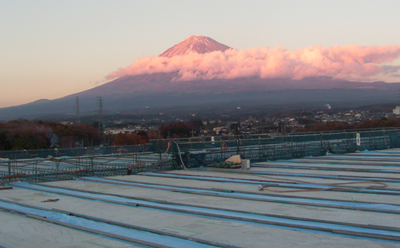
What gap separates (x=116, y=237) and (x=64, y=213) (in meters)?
2.77

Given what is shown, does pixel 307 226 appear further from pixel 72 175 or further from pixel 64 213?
pixel 72 175

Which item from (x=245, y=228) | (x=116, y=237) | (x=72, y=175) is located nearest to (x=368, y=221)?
(x=245, y=228)

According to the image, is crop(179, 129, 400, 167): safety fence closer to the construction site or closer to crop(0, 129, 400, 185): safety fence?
crop(0, 129, 400, 185): safety fence

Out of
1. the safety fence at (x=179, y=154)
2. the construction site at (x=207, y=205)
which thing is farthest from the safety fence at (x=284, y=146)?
the construction site at (x=207, y=205)

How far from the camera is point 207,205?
438 inches

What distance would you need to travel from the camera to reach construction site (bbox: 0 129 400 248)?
7.78 metres

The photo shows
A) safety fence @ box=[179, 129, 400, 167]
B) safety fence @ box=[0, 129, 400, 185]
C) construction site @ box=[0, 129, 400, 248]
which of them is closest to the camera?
construction site @ box=[0, 129, 400, 248]

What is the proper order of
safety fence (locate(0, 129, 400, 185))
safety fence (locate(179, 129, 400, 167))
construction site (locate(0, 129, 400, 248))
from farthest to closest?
1. safety fence (locate(179, 129, 400, 167))
2. safety fence (locate(0, 129, 400, 185))
3. construction site (locate(0, 129, 400, 248))

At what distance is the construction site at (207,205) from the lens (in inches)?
306

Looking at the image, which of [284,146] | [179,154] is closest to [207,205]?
[179,154]

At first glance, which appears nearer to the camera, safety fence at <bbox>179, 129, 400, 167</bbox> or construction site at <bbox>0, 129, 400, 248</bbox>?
construction site at <bbox>0, 129, 400, 248</bbox>

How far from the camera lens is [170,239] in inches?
304

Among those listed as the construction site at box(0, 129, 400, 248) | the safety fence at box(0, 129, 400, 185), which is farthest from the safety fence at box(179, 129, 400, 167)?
the construction site at box(0, 129, 400, 248)

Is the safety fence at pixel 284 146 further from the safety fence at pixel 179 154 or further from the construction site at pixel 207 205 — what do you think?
the construction site at pixel 207 205
